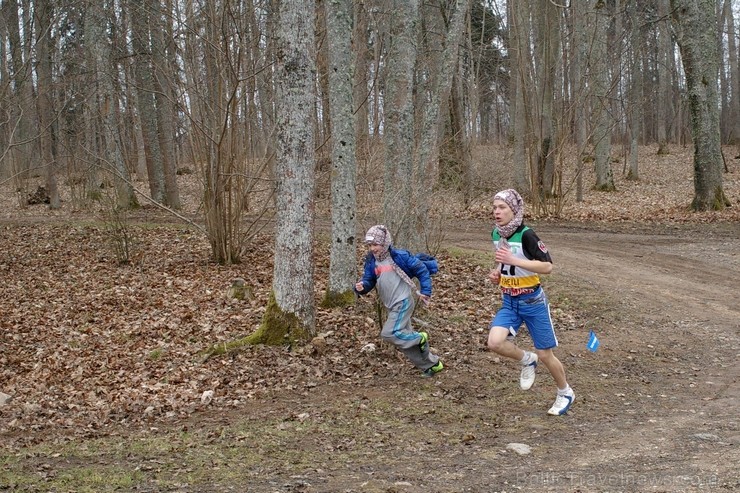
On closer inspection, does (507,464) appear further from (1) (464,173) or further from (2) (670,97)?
(2) (670,97)

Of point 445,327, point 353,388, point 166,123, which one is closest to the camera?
point 353,388

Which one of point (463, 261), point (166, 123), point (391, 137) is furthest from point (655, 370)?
point (166, 123)

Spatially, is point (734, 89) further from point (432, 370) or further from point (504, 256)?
point (504, 256)

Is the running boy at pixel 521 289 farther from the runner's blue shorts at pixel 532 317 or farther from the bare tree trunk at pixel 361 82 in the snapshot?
the bare tree trunk at pixel 361 82

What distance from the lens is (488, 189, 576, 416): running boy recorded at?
5887 mm

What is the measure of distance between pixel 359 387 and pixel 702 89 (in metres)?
14.0

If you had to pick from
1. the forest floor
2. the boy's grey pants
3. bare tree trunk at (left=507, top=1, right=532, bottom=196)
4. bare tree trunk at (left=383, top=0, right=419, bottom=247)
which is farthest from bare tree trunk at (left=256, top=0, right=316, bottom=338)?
bare tree trunk at (left=507, top=1, right=532, bottom=196)

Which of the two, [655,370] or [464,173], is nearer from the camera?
[655,370]

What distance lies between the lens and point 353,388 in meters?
7.25

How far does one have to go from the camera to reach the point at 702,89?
57.1ft

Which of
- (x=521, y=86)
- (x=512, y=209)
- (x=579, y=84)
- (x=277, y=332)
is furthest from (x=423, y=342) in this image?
(x=521, y=86)

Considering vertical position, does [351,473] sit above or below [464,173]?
below

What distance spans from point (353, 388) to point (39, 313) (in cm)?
583

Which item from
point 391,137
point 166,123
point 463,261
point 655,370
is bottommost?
point 655,370
